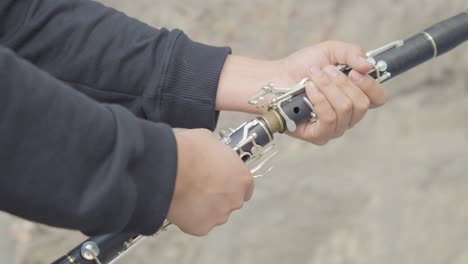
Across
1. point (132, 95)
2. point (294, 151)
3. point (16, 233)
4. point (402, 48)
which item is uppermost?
point (402, 48)

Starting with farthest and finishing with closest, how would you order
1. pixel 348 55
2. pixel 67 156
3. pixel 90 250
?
pixel 348 55, pixel 90 250, pixel 67 156

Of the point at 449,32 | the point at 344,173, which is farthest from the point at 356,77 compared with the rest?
the point at 344,173

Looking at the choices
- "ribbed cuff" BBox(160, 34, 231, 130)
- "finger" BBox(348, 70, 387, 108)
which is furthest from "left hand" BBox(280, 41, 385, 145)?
"ribbed cuff" BBox(160, 34, 231, 130)

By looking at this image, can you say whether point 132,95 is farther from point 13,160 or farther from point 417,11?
point 417,11

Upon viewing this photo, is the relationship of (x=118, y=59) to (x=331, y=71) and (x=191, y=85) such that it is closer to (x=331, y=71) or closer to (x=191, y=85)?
(x=191, y=85)

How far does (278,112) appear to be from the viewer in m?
0.75

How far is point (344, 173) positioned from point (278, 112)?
0.53 meters

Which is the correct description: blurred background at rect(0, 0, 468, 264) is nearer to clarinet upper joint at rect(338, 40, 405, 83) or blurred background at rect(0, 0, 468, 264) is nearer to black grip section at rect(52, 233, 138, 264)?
clarinet upper joint at rect(338, 40, 405, 83)

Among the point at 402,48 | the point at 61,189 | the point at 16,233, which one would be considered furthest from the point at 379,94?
the point at 16,233

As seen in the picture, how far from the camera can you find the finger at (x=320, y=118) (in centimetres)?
76

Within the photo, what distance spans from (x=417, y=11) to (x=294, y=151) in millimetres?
316

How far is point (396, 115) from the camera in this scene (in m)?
1.27

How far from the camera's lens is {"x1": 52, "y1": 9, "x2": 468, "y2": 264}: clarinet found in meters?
0.72

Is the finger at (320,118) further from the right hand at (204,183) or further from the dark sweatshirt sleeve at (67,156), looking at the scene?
the dark sweatshirt sleeve at (67,156)
